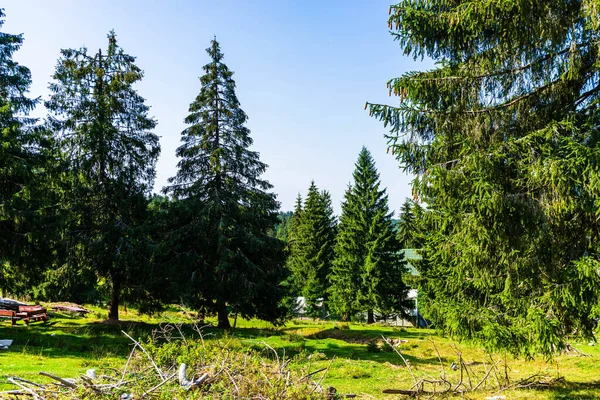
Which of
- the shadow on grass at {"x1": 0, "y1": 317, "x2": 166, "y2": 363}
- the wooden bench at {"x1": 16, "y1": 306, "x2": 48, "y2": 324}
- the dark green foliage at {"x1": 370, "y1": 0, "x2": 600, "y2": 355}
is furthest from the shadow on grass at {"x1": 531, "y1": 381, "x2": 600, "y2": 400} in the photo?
the wooden bench at {"x1": 16, "y1": 306, "x2": 48, "y2": 324}

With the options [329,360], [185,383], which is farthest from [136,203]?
[185,383]

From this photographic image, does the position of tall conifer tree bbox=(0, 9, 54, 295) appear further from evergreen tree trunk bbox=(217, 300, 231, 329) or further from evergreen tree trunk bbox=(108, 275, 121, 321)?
evergreen tree trunk bbox=(217, 300, 231, 329)

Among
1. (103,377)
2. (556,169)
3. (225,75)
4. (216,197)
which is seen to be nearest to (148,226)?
(216,197)

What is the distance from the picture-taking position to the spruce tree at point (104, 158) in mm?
17109

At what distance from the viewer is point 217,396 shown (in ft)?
17.5

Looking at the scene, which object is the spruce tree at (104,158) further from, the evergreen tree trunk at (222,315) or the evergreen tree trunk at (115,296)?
the evergreen tree trunk at (222,315)

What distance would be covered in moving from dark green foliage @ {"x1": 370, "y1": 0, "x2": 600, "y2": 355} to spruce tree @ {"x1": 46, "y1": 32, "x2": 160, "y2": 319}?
1285cm

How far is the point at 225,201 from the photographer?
18859 mm

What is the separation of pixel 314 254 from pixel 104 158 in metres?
26.0

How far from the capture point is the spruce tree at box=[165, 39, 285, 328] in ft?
60.3

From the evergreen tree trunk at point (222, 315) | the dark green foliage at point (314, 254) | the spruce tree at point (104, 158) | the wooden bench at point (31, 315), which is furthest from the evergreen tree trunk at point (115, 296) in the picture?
the dark green foliage at point (314, 254)

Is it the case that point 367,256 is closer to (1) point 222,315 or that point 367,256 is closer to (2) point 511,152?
(1) point 222,315

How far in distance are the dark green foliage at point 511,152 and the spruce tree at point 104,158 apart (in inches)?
506

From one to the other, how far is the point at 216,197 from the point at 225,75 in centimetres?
564
